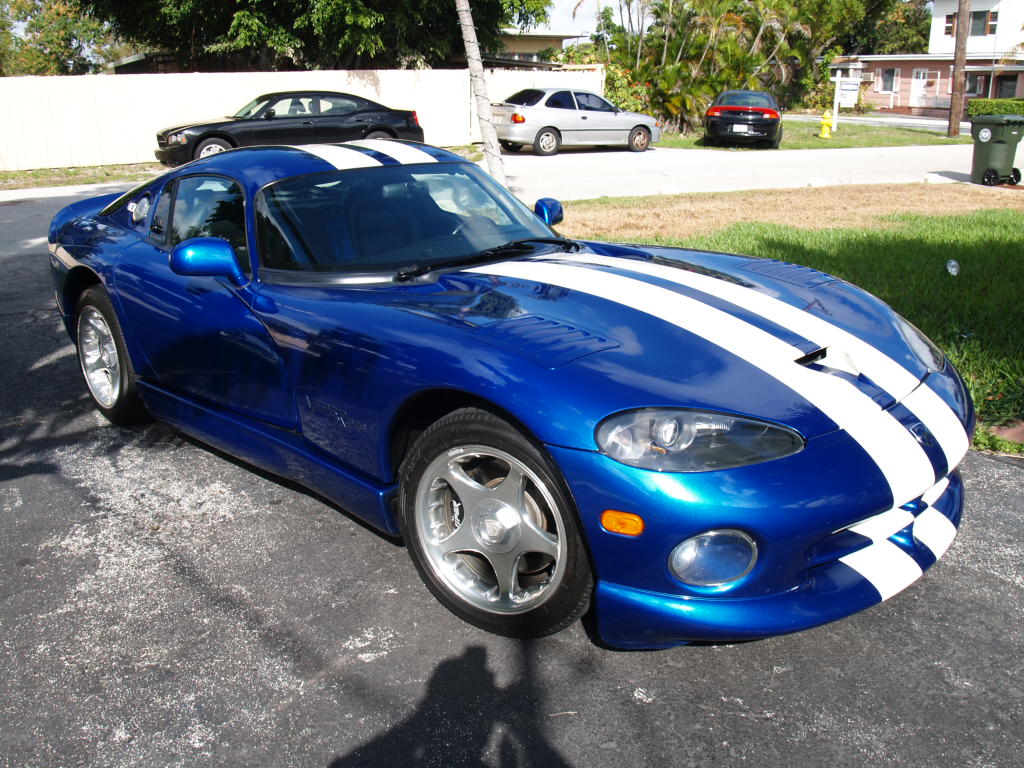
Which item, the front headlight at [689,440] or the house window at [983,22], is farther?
the house window at [983,22]

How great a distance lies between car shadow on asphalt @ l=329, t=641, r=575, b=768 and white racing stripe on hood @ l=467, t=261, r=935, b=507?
1130mm

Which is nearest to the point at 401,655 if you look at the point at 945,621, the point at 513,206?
the point at 945,621

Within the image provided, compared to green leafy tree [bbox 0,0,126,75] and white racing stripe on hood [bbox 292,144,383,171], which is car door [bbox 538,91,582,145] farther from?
green leafy tree [bbox 0,0,126,75]

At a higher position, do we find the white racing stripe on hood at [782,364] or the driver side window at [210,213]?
the driver side window at [210,213]

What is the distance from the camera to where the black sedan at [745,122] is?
2133cm

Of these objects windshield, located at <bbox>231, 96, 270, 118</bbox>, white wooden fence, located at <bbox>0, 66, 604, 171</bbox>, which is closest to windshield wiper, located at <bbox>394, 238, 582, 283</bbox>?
windshield, located at <bbox>231, 96, 270, 118</bbox>

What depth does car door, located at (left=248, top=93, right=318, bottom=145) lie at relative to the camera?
16.5m

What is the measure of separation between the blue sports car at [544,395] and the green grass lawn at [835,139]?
746 inches

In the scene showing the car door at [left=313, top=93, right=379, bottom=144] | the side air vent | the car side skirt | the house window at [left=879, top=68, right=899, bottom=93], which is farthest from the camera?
the house window at [left=879, top=68, right=899, bottom=93]

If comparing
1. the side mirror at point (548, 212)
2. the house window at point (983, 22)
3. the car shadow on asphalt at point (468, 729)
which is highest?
the house window at point (983, 22)

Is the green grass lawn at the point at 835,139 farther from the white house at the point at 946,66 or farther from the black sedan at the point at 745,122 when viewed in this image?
the white house at the point at 946,66

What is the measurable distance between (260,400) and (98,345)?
1758 mm

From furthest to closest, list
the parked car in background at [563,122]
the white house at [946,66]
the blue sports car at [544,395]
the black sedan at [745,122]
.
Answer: the white house at [946,66] < the black sedan at [745,122] < the parked car in background at [563,122] < the blue sports car at [544,395]

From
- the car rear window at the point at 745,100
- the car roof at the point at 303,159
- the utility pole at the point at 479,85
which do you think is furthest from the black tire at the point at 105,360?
the car rear window at the point at 745,100
